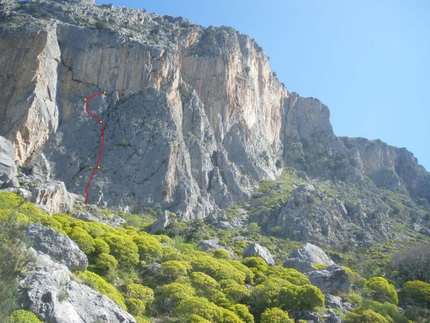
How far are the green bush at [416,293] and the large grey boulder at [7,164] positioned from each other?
44.4 metres

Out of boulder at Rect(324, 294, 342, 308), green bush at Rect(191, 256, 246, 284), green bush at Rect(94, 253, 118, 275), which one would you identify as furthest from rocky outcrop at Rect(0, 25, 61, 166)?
boulder at Rect(324, 294, 342, 308)

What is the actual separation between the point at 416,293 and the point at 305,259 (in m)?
10.4

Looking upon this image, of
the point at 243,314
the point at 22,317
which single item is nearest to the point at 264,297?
the point at 243,314

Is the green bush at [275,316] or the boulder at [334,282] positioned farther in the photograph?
the boulder at [334,282]

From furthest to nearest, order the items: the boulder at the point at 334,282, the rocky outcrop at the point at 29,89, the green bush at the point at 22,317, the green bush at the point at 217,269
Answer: the rocky outcrop at the point at 29,89 < the boulder at the point at 334,282 < the green bush at the point at 217,269 < the green bush at the point at 22,317

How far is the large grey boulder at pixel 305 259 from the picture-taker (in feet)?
128

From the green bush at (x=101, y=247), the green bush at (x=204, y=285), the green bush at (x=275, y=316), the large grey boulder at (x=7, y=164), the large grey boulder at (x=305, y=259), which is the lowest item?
the green bush at (x=275, y=316)

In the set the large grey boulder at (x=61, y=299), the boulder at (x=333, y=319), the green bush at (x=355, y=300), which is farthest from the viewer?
the green bush at (x=355, y=300)

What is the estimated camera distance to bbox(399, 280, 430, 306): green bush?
35.1 meters

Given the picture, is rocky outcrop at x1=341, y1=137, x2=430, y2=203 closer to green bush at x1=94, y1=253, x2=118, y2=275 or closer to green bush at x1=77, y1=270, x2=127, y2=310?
green bush at x1=94, y1=253, x2=118, y2=275

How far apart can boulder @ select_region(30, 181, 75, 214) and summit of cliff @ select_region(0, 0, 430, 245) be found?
1146 centimetres

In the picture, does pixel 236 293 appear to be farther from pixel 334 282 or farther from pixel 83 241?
pixel 83 241

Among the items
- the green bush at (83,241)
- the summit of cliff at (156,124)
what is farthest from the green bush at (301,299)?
the summit of cliff at (156,124)

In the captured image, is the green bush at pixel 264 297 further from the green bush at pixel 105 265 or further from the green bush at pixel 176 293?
the green bush at pixel 105 265
